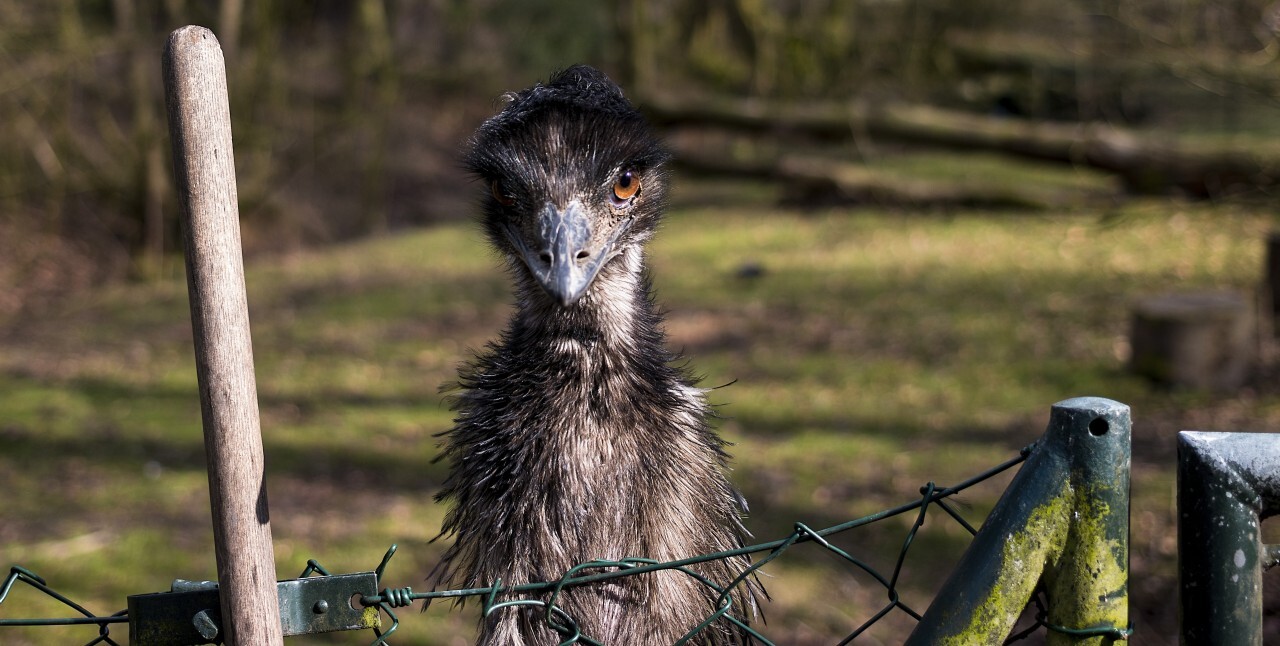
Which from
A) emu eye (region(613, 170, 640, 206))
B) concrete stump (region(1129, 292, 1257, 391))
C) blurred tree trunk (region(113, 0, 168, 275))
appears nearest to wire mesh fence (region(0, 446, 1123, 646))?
emu eye (region(613, 170, 640, 206))

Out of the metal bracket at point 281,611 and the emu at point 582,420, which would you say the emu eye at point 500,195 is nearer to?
the emu at point 582,420

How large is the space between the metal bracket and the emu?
17.8 inches

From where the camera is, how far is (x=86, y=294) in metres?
12.9

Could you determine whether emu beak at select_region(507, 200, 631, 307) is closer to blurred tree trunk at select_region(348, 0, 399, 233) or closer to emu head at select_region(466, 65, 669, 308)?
emu head at select_region(466, 65, 669, 308)

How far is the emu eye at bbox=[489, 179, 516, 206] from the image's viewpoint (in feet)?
7.95

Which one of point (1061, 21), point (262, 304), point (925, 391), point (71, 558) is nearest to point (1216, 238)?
point (925, 391)

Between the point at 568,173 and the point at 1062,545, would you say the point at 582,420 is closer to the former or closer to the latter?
the point at 568,173

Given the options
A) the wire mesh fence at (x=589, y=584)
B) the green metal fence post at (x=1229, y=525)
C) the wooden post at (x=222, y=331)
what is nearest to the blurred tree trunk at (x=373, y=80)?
the wire mesh fence at (x=589, y=584)

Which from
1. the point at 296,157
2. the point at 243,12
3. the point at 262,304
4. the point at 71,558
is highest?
the point at 243,12

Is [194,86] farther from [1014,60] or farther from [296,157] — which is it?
[1014,60]

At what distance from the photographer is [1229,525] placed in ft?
5.49

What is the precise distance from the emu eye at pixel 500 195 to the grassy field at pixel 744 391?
8.76ft

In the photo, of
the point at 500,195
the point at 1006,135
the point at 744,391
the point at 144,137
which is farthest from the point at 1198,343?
the point at 144,137

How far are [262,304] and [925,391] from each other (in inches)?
258
